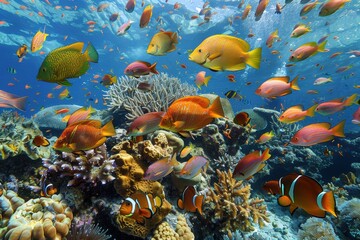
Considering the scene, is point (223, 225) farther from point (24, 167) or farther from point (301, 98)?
point (301, 98)

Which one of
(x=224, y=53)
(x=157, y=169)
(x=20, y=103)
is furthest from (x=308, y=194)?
(x=20, y=103)

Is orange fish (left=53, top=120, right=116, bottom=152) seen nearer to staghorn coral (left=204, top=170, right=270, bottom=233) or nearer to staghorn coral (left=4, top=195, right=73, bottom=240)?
staghorn coral (left=4, top=195, right=73, bottom=240)

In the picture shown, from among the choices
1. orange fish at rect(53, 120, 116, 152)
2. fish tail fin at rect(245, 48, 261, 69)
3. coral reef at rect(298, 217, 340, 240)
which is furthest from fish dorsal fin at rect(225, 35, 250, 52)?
coral reef at rect(298, 217, 340, 240)

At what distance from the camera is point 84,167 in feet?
13.2

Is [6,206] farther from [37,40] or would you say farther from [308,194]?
[308,194]

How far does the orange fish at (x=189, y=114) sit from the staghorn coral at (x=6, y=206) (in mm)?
2670

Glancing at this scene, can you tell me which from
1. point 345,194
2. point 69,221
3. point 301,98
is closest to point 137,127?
point 69,221

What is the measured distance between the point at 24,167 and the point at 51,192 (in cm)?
185

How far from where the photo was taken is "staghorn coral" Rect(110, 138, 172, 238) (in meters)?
Result: 3.54

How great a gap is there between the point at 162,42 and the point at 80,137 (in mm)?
2246

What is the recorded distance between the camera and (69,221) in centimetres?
324

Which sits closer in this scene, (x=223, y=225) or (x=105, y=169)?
(x=105, y=169)

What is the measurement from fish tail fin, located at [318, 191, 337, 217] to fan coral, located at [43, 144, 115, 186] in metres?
3.08

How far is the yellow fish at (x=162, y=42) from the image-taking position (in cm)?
392
